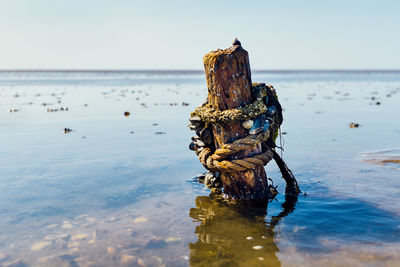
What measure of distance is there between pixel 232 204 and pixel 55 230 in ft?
8.43

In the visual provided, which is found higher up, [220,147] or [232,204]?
[220,147]

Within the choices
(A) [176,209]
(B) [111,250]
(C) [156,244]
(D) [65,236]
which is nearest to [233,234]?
(C) [156,244]

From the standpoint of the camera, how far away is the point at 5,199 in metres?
5.68

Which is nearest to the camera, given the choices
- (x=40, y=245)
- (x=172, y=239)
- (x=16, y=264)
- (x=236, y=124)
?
(x=16, y=264)

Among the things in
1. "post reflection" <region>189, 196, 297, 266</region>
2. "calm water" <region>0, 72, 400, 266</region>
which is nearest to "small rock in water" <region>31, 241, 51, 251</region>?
"calm water" <region>0, 72, 400, 266</region>

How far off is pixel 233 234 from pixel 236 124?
1.58 m

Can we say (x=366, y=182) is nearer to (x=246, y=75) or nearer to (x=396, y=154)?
(x=396, y=154)

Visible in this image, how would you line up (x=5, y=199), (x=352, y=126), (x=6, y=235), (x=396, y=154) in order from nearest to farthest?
(x=6, y=235)
(x=5, y=199)
(x=396, y=154)
(x=352, y=126)

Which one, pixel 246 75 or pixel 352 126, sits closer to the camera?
pixel 246 75

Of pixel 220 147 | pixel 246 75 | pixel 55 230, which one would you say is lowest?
pixel 55 230

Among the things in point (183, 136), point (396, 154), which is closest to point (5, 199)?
point (183, 136)

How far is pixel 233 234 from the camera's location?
14.6 feet

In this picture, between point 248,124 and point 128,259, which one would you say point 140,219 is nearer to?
point 128,259

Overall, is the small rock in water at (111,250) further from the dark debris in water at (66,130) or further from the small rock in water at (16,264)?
the dark debris in water at (66,130)
